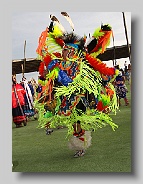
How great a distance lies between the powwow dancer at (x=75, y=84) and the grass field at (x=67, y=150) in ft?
0.15

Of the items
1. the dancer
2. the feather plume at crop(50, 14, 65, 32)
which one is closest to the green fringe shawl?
the dancer

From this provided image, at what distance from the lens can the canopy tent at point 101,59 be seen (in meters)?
3.24

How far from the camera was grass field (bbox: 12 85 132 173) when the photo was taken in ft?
10.6

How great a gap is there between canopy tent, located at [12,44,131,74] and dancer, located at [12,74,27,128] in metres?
0.06

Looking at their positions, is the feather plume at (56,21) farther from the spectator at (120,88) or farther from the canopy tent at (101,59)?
the spectator at (120,88)

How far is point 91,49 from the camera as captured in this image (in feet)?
10.5

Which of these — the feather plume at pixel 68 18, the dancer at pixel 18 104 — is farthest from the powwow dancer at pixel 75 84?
the dancer at pixel 18 104

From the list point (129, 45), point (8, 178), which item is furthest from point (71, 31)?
point (8, 178)

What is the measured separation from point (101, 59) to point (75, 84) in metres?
0.23

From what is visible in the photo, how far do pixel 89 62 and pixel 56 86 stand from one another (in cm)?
23

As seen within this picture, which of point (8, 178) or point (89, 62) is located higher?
point (89, 62)

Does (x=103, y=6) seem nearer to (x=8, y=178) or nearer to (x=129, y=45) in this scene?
(x=129, y=45)

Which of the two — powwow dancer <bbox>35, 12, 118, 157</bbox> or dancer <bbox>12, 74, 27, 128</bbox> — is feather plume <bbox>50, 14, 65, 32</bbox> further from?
dancer <bbox>12, 74, 27, 128</bbox>

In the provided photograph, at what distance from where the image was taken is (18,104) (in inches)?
131
